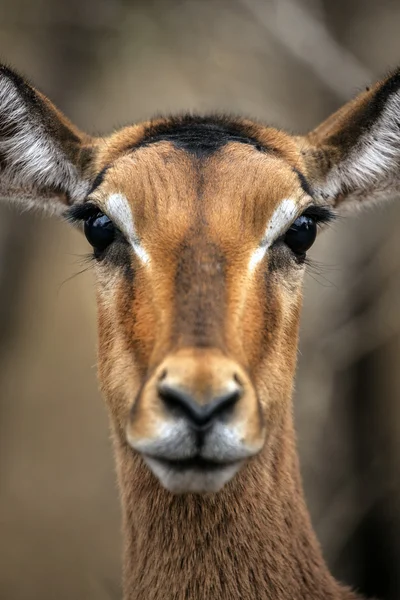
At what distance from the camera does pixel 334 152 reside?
5379 mm

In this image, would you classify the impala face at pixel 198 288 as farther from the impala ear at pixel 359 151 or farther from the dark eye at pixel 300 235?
the impala ear at pixel 359 151

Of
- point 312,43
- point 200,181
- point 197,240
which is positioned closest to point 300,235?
point 200,181

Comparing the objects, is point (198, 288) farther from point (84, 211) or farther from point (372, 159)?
point (372, 159)

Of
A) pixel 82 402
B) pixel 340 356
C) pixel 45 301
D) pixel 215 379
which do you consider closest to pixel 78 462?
pixel 82 402

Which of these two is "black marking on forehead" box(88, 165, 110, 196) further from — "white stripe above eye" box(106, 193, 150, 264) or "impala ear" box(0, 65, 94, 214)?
"impala ear" box(0, 65, 94, 214)

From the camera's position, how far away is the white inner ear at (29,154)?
517 centimetres

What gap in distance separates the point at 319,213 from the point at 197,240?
43.5 inches

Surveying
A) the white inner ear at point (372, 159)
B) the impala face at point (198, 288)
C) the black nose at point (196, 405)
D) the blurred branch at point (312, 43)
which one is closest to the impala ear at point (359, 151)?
the white inner ear at point (372, 159)

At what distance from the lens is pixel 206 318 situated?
12.6ft

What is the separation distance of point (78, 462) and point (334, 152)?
28.4ft

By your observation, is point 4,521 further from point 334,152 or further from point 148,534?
point 334,152

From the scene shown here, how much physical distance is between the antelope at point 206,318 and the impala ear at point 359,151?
0.05 feet

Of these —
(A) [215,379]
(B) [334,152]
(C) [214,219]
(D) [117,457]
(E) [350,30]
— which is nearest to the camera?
(A) [215,379]

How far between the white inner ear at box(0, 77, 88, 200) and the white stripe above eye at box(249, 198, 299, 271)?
5.55ft
